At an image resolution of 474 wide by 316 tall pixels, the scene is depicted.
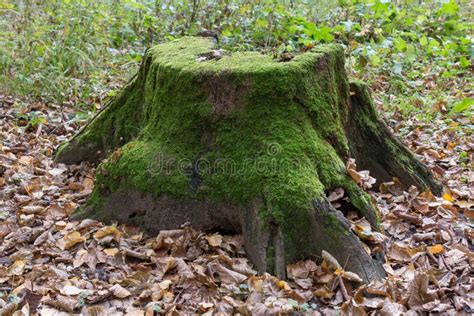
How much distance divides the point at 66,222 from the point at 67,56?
371cm

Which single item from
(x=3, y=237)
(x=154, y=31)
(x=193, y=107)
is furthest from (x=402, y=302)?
(x=154, y=31)

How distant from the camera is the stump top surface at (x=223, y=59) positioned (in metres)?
3.63

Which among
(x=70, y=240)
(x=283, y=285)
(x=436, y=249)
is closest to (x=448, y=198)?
(x=436, y=249)

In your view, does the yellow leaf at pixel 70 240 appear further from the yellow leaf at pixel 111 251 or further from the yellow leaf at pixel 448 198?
the yellow leaf at pixel 448 198

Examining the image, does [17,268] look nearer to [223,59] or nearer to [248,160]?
[248,160]

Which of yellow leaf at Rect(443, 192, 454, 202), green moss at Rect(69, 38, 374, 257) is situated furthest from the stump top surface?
yellow leaf at Rect(443, 192, 454, 202)

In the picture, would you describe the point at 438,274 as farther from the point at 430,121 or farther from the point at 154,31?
the point at 154,31

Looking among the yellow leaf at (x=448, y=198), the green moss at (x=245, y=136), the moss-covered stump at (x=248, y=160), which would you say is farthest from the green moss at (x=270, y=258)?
the yellow leaf at (x=448, y=198)

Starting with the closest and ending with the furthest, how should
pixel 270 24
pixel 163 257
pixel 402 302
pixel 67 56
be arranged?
pixel 402 302, pixel 163 257, pixel 67 56, pixel 270 24

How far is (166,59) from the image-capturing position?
165 inches

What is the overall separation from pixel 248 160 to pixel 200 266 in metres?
0.88

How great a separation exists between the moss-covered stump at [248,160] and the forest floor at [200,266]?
0.14 metres

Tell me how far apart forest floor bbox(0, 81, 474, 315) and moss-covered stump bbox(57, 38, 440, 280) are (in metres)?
0.14

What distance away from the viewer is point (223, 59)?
3979mm
